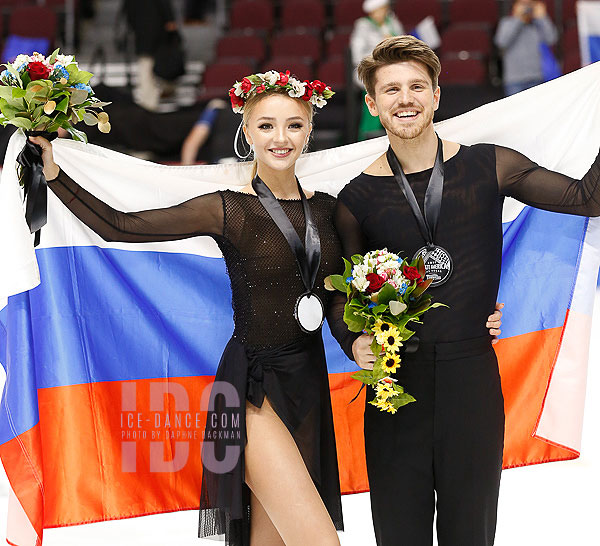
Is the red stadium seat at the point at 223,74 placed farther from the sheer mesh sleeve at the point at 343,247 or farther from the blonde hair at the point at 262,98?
the sheer mesh sleeve at the point at 343,247

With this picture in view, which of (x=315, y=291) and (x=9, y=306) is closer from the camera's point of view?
(x=315, y=291)

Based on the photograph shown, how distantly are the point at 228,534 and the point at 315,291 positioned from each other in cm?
90

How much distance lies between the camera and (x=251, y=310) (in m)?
2.96

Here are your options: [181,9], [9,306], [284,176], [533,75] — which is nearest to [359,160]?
[284,176]

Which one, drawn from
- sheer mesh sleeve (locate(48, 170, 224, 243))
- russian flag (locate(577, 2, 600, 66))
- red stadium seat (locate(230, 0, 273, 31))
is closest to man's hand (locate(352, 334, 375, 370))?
sheer mesh sleeve (locate(48, 170, 224, 243))

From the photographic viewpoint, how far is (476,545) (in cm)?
282

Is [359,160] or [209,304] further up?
[359,160]

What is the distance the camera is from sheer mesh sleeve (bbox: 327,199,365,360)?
2881 mm

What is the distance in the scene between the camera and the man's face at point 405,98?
2840 millimetres

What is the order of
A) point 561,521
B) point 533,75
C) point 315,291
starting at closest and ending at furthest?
1. point 315,291
2. point 561,521
3. point 533,75

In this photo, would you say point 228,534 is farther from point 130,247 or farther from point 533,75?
point 533,75

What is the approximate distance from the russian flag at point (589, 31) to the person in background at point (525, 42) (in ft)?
2.46

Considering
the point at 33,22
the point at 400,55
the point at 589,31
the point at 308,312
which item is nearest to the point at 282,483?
the point at 308,312

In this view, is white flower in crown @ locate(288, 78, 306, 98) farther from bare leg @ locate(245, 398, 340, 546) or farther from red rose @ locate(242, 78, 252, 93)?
bare leg @ locate(245, 398, 340, 546)
